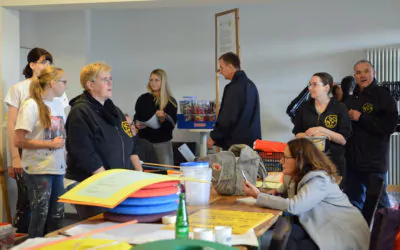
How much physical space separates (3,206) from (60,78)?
5.10ft

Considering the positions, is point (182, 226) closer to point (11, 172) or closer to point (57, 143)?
point (57, 143)

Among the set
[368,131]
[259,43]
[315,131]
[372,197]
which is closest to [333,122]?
[315,131]

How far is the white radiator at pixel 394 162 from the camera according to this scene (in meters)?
6.54

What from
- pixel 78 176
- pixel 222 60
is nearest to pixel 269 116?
pixel 222 60

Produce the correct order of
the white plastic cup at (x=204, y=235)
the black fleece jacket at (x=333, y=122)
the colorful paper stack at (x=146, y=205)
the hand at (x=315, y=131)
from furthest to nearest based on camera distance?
1. the black fleece jacket at (x=333, y=122)
2. the hand at (x=315, y=131)
3. the colorful paper stack at (x=146, y=205)
4. the white plastic cup at (x=204, y=235)

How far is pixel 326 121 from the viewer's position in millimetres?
3750

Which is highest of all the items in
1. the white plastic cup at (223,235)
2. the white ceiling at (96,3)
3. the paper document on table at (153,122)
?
the white ceiling at (96,3)

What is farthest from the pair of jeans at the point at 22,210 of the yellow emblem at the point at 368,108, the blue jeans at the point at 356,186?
the yellow emblem at the point at 368,108

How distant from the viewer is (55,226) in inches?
138

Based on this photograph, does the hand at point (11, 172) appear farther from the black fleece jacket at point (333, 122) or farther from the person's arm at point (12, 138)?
the black fleece jacket at point (333, 122)

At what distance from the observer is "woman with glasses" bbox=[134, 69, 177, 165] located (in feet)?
15.9

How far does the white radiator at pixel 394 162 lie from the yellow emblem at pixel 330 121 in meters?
3.20

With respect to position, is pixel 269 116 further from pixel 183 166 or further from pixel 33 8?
pixel 183 166

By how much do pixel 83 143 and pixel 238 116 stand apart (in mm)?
1707
